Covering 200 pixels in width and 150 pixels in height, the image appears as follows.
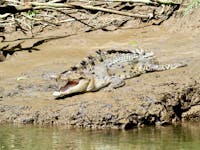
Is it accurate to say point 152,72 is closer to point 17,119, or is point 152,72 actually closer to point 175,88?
point 175,88

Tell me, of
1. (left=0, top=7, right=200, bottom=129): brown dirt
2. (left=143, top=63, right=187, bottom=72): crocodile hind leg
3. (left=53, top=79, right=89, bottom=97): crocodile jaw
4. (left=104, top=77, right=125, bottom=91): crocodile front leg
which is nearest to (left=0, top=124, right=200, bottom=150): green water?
(left=0, top=7, right=200, bottom=129): brown dirt

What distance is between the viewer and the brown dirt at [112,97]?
6.98m

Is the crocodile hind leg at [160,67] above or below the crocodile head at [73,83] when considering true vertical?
above

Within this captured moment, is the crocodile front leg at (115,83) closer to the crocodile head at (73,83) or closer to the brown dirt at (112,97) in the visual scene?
the brown dirt at (112,97)

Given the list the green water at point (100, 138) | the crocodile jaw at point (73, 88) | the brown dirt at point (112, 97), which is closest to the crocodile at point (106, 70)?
the crocodile jaw at point (73, 88)

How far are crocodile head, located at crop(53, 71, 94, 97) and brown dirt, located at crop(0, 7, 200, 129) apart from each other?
0.10 m

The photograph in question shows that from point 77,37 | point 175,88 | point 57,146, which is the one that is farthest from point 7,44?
point 57,146

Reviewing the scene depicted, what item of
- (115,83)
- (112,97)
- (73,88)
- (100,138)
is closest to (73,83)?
(73,88)

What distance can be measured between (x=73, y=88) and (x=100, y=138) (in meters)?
1.63

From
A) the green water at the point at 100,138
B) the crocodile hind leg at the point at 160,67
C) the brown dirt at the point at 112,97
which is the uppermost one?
the crocodile hind leg at the point at 160,67

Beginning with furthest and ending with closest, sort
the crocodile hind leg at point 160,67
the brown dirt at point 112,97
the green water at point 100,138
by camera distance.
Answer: the crocodile hind leg at point 160,67 < the brown dirt at point 112,97 < the green water at point 100,138

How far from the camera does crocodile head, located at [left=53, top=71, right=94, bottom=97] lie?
7.88 meters

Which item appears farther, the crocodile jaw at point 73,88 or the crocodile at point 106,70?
the crocodile at point 106,70

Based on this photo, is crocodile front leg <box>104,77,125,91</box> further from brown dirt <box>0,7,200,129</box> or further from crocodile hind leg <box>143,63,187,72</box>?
crocodile hind leg <box>143,63,187,72</box>
